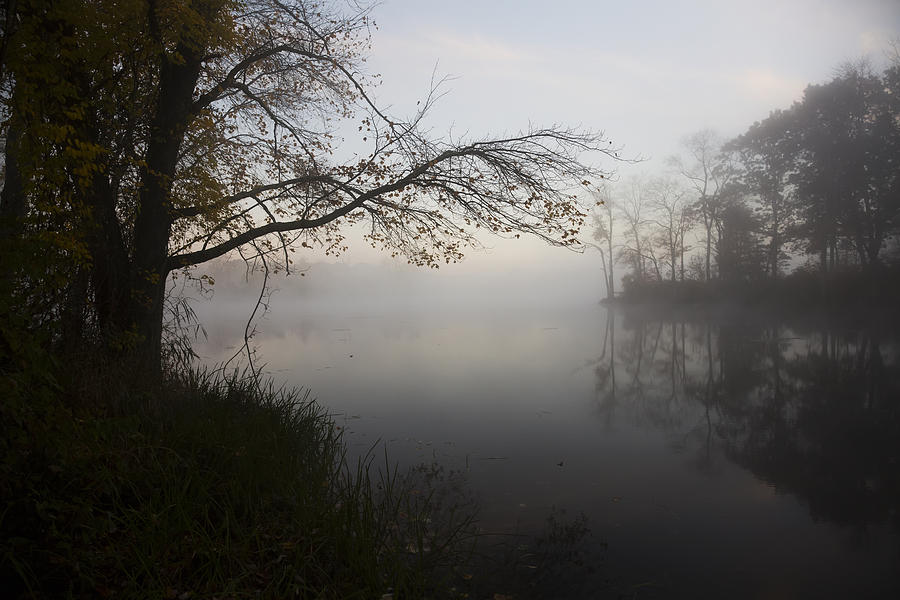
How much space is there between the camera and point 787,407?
8141 millimetres

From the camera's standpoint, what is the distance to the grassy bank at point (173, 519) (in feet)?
9.05

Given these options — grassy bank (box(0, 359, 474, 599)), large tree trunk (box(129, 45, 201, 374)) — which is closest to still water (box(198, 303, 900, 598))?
grassy bank (box(0, 359, 474, 599))

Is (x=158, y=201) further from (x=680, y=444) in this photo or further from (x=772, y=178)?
(x=772, y=178)

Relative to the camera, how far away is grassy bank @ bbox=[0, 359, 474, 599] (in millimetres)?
2758

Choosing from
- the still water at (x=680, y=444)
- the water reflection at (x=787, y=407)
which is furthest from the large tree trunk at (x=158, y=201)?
the water reflection at (x=787, y=407)

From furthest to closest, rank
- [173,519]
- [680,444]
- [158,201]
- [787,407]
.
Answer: [787,407], [158,201], [680,444], [173,519]

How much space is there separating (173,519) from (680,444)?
6394mm

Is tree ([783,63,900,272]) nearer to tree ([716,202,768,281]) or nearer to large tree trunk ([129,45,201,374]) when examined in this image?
tree ([716,202,768,281])

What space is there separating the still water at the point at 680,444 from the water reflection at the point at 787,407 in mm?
33

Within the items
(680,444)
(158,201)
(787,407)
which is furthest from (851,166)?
(158,201)

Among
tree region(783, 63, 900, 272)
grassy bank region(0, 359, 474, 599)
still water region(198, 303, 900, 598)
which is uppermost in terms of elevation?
tree region(783, 63, 900, 272)

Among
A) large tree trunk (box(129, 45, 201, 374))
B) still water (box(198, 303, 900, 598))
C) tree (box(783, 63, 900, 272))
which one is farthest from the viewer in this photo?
tree (box(783, 63, 900, 272))

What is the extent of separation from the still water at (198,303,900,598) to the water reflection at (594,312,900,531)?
3 cm

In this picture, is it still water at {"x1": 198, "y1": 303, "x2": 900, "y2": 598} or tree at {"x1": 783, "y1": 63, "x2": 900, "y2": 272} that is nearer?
still water at {"x1": 198, "y1": 303, "x2": 900, "y2": 598}
